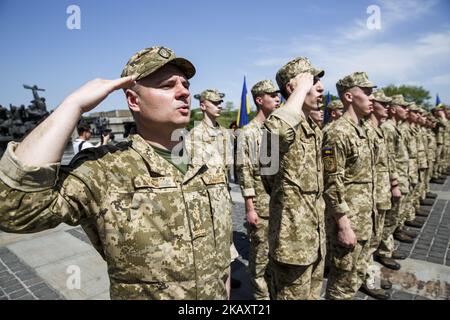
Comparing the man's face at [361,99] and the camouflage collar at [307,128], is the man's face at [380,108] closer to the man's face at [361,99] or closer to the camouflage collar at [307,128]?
the man's face at [361,99]

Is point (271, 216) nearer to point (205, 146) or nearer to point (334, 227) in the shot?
point (334, 227)

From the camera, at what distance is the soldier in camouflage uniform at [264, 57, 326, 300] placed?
2459 mm

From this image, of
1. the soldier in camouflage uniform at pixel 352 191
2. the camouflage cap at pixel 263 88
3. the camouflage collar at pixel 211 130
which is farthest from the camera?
the camouflage collar at pixel 211 130

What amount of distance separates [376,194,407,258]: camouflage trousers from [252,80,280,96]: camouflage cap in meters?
2.99

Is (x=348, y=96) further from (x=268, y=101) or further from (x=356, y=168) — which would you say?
(x=268, y=101)

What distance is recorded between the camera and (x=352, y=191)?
126 inches

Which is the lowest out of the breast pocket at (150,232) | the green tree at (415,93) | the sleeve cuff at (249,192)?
the sleeve cuff at (249,192)

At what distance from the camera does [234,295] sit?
3.64m

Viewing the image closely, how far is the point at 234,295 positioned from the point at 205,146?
7.93 feet

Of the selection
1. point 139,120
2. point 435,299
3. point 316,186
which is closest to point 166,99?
point 139,120

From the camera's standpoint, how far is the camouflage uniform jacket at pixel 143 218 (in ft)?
4.11

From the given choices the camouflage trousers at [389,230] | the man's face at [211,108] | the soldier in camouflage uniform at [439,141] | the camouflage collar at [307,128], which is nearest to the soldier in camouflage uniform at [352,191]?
the camouflage collar at [307,128]

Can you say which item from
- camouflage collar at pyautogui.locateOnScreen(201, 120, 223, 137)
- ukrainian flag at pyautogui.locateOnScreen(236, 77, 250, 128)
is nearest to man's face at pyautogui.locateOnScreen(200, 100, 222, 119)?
camouflage collar at pyautogui.locateOnScreen(201, 120, 223, 137)

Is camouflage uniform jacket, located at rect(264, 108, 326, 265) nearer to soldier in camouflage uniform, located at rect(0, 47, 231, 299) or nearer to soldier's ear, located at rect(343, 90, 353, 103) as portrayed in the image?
soldier in camouflage uniform, located at rect(0, 47, 231, 299)
